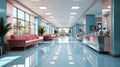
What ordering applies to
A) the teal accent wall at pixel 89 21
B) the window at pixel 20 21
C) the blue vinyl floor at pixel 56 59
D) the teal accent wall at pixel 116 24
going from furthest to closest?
the teal accent wall at pixel 89 21 < the window at pixel 20 21 < the teal accent wall at pixel 116 24 < the blue vinyl floor at pixel 56 59

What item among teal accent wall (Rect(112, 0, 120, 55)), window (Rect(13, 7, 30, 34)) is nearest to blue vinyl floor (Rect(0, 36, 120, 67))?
teal accent wall (Rect(112, 0, 120, 55))

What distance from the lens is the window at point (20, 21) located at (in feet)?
40.0

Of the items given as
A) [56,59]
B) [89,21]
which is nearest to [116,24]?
[56,59]

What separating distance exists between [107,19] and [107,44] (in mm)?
1300

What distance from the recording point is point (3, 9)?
309 inches

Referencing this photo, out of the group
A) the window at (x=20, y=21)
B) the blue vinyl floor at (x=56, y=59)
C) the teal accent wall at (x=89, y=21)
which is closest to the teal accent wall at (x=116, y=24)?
the blue vinyl floor at (x=56, y=59)

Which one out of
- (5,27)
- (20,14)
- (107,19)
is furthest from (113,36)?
(20,14)

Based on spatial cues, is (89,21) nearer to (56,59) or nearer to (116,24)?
(116,24)

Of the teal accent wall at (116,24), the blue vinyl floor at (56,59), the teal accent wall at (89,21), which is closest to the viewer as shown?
the blue vinyl floor at (56,59)

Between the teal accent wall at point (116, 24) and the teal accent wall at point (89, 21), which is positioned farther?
the teal accent wall at point (89, 21)

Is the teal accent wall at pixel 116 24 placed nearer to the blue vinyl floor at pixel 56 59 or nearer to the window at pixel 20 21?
the blue vinyl floor at pixel 56 59

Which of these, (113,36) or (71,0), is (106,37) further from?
(71,0)

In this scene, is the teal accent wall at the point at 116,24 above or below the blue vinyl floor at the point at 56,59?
above

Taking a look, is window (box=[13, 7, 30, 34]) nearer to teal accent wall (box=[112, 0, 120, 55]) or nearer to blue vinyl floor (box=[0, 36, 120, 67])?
blue vinyl floor (box=[0, 36, 120, 67])
